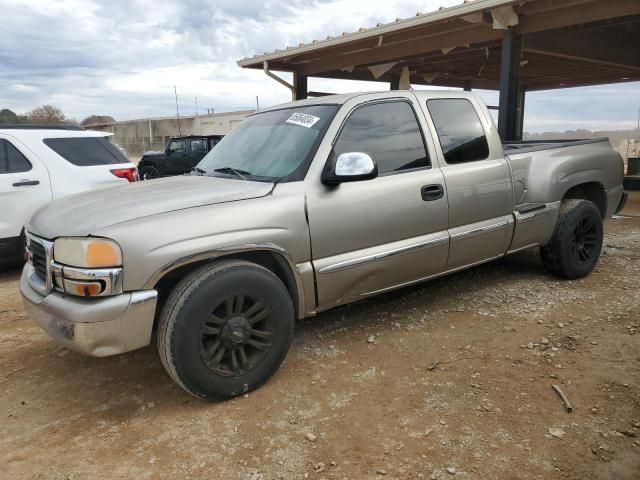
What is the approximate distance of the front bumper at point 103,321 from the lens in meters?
2.47

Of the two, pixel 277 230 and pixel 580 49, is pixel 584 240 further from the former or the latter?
pixel 580 49

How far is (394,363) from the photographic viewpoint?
3252 millimetres

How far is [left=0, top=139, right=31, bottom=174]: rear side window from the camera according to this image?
5.57 m

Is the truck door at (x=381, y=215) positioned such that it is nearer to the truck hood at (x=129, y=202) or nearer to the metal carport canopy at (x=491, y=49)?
the truck hood at (x=129, y=202)

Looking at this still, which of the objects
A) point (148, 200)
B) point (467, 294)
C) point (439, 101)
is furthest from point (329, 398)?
point (439, 101)

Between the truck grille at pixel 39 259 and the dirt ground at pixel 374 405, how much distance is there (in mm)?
742

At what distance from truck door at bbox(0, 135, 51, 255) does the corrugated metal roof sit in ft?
20.2

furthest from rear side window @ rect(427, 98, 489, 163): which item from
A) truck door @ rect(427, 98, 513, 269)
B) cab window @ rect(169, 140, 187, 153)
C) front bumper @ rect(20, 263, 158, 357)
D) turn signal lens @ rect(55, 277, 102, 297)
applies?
cab window @ rect(169, 140, 187, 153)

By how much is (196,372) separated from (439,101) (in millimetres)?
2700

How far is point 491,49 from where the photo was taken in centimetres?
1059

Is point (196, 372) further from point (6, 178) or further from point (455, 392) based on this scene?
point (6, 178)

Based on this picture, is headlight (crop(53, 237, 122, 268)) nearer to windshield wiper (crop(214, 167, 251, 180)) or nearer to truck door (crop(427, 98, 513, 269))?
windshield wiper (crop(214, 167, 251, 180))

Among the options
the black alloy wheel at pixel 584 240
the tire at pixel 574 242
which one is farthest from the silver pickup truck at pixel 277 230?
the black alloy wheel at pixel 584 240

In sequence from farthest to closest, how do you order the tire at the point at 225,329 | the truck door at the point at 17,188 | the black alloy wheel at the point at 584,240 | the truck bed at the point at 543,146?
the truck door at the point at 17,188, the black alloy wheel at the point at 584,240, the truck bed at the point at 543,146, the tire at the point at 225,329
